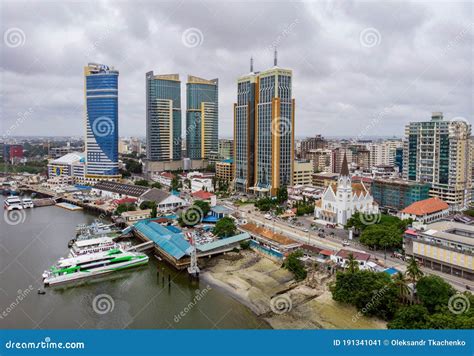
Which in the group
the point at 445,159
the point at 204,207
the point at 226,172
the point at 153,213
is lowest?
the point at 153,213

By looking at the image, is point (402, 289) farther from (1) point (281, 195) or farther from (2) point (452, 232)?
(1) point (281, 195)

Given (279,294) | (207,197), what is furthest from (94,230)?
(279,294)

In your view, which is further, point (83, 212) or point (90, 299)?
point (83, 212)

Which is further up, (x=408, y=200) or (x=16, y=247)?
(x=408, y=200)

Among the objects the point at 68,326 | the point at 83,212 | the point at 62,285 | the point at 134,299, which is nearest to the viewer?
the point at 68,326

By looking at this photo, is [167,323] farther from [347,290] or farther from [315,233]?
[315,233]

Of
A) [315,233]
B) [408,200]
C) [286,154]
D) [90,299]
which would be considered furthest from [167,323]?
[286,154]
